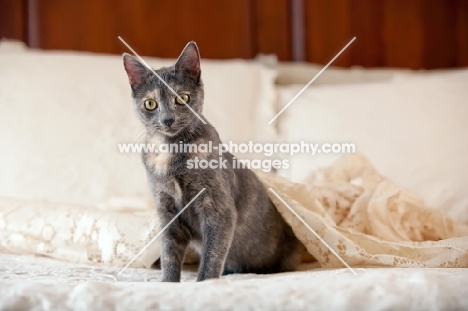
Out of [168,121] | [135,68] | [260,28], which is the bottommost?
[168,121]

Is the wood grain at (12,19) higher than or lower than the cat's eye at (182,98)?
higher

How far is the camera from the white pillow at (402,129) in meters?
1.64

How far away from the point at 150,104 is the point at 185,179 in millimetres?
160

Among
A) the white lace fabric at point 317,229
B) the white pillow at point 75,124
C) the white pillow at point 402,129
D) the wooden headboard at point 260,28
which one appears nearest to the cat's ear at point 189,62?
the white lace fabric at point 317,229

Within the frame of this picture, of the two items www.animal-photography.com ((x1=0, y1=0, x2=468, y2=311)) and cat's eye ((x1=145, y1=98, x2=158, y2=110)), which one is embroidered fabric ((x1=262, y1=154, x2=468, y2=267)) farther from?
cat's eye ((x1=145, y1=98, x2=158, y2=110))

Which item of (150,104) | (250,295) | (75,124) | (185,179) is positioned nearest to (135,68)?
(150,104)

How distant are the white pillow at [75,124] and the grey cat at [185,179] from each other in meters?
0.46

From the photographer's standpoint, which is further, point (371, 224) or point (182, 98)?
point (371, 224)

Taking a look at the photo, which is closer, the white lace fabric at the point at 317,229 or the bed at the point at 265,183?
the bed at the point at 265,183

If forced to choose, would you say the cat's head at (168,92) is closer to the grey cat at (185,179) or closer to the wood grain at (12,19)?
the grey cat at (185,179)

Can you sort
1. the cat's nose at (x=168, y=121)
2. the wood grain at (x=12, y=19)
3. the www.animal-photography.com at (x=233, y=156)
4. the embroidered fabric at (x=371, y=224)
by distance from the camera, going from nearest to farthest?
the www.animal-photography.com at (x=233, y=156)
the cat's nose at (x=168, y=121)
the embroidered fabric at (x=371, y=224)
the wood grain at (x=12, y=19)

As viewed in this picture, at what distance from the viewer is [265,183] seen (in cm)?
126

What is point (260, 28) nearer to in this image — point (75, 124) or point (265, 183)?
point (75, 124)

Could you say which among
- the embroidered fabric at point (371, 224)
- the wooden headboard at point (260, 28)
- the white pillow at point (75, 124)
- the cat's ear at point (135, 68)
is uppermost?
the wooden headboard at point (260, 28)
